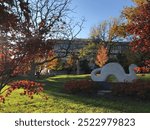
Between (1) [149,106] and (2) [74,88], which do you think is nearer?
(1) [149,106]

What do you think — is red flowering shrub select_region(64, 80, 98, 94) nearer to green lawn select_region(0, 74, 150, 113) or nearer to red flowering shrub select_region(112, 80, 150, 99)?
red flowering shrub select_region(112, 80, 150, 99)

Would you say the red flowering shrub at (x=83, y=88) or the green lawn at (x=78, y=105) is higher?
the red flowering shrub at (x=83, y=88)

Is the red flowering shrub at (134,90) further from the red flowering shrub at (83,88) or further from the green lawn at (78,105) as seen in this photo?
the red flowering shrub at (83,88)

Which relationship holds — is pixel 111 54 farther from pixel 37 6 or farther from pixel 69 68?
pixel 37 6

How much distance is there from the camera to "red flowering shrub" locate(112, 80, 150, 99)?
13.2 m

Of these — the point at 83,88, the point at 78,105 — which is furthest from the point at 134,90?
the point at 78,105

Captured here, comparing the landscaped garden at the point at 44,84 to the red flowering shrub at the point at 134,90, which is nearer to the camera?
the landscaped garden at the point at 44,84

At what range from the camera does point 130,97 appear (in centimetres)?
1361

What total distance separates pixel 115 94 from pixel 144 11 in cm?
569

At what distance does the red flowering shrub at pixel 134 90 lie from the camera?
13250 millimetres

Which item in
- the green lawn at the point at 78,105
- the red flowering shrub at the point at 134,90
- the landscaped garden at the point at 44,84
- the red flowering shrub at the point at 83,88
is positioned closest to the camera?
the landscaped garden at the point at 44,84

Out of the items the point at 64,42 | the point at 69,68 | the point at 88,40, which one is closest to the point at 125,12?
the point at 64,42

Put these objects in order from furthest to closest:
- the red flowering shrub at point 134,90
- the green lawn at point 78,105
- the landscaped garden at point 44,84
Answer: the red flowering shrub at point 134,90
the green lawn at point 78,105
the landscaped garden at point 44,84

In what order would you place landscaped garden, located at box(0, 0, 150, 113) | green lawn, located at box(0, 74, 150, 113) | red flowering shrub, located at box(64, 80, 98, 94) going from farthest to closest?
red flowering shrub, located at box(64, 80, 98, 94)
green lawn, located at box(0, 74, 150, 113)
landscaped garden, located at box(0, 0, 150, 113)
